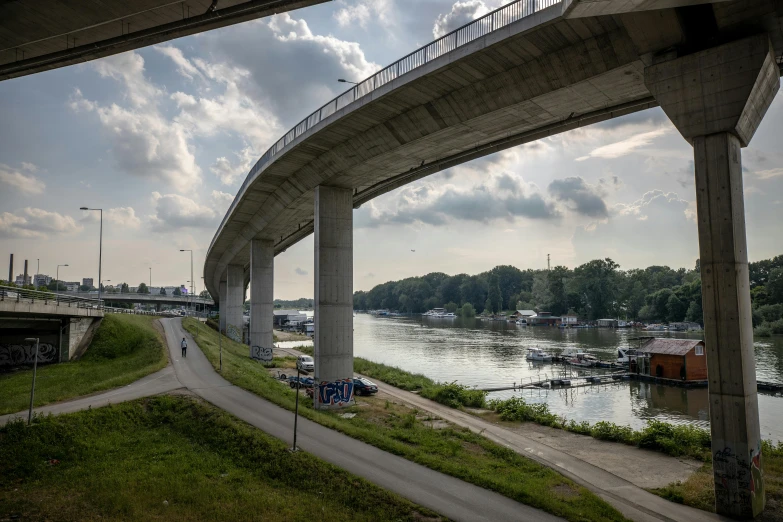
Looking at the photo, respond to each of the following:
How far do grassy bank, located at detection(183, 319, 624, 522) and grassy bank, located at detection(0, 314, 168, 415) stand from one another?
781 cm

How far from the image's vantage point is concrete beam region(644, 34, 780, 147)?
13727 millimetres

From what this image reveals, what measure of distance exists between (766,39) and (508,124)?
32.9 ft

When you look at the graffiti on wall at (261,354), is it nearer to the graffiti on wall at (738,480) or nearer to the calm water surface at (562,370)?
the calm water surface at (562,370)

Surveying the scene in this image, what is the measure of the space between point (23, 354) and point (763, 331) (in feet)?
310

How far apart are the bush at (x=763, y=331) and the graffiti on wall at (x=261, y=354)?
76.0 meters

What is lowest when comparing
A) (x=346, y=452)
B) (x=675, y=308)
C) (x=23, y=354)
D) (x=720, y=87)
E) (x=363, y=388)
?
(x=363, y=388)

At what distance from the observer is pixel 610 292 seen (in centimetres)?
12669

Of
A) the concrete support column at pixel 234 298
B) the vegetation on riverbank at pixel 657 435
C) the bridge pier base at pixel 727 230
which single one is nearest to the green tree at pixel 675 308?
the concrete support column at pixel 234 298

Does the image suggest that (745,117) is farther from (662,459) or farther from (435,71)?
(662,459)

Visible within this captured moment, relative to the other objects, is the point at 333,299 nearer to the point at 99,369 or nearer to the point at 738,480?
the point at 99,369

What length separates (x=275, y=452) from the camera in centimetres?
1714

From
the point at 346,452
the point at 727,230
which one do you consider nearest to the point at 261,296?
the point at 346,452

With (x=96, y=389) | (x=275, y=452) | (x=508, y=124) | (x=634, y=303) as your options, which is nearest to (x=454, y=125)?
(x=508, y=124)

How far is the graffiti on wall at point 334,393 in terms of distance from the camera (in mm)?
26969
